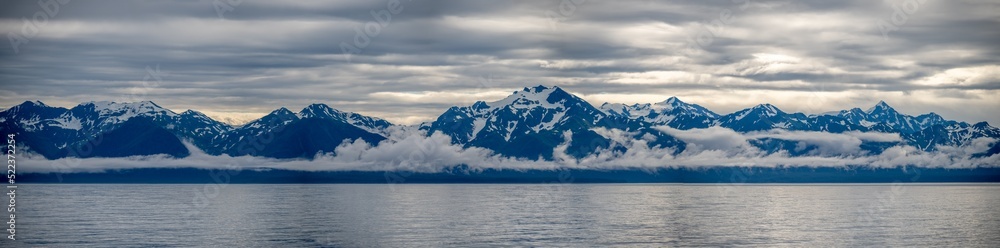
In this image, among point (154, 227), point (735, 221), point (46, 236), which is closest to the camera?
point (46, 236)

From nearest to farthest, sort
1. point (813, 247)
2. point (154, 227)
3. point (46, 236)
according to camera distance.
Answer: point (813, 247) → point (46, 236) → point (154, 227)

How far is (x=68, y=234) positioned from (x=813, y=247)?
112554 millimetres

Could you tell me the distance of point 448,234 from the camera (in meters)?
154

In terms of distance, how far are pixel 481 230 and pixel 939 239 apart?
72.6 metres

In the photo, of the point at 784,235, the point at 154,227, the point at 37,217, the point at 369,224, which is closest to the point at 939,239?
the point at 784,235

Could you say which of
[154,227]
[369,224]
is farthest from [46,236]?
[369,224]

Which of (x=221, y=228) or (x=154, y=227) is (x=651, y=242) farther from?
(x=154, y=227)

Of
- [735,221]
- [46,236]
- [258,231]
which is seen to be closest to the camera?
[46,236]

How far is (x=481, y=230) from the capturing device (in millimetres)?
164125

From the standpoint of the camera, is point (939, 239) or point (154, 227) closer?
point (939, 239)

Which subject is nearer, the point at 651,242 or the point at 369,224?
the point at 651,242

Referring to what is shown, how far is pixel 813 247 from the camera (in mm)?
135125

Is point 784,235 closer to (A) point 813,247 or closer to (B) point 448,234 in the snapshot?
(A) point 813,247

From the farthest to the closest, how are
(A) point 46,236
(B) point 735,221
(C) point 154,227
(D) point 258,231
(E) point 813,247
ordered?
(B) point 735,221, (C) point 154,227, (D) point 258,231, (A) point 46,236, (E) point 813,247
